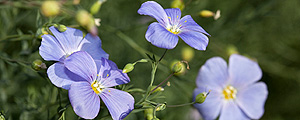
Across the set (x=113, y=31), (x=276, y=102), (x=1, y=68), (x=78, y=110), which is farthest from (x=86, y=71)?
(x=276, y=102)

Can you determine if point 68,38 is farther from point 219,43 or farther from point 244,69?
point 219,43

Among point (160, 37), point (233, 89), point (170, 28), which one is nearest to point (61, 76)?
point (160, 37)

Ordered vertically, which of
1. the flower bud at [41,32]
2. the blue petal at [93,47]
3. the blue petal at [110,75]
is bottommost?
the blue petal at [110,75]

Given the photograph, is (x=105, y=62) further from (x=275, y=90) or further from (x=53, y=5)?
(x=275, y=90)

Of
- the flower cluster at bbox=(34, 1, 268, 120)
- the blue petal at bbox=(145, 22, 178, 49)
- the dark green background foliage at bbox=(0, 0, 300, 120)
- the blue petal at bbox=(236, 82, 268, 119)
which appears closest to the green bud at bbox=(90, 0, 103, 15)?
the flower cluster at bbox=(34, 1, 268, 120)

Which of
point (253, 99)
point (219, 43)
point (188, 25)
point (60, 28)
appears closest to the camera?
point (60, 28)

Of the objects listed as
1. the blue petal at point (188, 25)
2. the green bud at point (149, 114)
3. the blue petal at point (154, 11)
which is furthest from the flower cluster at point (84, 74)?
the blue petal at point (188, 25)

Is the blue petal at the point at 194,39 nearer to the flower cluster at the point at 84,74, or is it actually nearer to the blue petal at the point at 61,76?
the flower cluster at the point at 84,74
